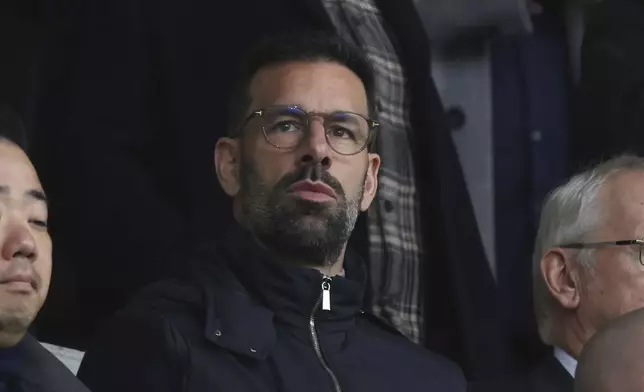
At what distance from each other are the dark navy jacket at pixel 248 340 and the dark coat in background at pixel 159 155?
0.13m

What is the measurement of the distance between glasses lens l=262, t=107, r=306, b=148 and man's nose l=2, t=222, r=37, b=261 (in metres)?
0.44

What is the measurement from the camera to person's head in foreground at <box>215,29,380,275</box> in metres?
1.70

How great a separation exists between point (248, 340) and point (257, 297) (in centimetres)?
9

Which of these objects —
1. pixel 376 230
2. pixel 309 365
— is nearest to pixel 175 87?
pixel 376 230

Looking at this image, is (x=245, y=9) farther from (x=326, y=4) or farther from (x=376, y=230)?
(x=376, y=230)

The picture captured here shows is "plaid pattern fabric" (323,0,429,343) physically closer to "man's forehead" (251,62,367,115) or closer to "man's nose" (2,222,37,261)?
"man's forehead" (251,62,367,115)

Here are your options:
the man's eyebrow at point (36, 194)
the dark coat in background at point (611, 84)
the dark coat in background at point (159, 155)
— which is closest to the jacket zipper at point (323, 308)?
the dark coat in background at point (159, 155)

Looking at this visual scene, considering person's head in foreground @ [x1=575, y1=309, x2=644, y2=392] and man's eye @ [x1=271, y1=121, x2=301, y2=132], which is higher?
man's eye @ [x1=271, y1=121, x2=301, y2=132]

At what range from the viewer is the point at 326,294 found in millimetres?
1688

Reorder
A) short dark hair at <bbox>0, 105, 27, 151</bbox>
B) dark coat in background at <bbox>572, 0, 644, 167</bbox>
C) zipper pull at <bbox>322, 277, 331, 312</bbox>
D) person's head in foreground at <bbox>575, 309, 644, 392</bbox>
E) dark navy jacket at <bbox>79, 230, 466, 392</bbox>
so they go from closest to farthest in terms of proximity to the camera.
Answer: person's head in foreground at <bbox>575, 309, 644, 392</bbox> → short dark hair at <bbox>0, 105, 27, 151</bbox> → dark navy jacket at <bbox>79, 230, 466, 392</bbox> → zipper pull at <bbox>322, 277, 331, 312</bbox> → dark coat in background at <bbox>572, 0, 644, 167</bbox>

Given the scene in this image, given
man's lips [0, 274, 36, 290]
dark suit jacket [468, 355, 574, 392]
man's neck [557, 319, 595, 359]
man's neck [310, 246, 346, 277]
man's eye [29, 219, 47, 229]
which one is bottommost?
dark suit jacket [468, 355, 574, 392]

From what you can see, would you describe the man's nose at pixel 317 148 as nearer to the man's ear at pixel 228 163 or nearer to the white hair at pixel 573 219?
the man's ear at pixel 228 163

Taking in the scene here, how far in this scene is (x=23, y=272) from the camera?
1.34m

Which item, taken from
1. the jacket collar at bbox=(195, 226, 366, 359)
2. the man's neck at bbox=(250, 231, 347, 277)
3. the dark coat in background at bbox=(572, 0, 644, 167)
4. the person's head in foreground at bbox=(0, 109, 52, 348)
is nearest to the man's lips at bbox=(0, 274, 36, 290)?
the person's head in foreground at bbox=(0, 109, 52, 348)
